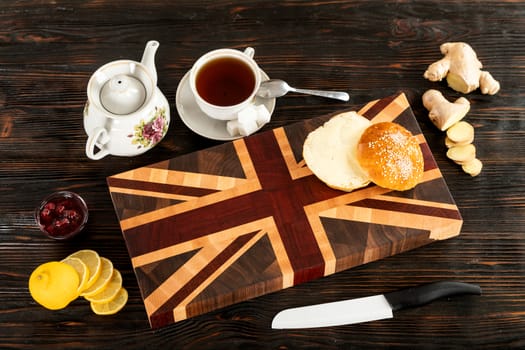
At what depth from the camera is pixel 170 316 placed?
4.28 ft

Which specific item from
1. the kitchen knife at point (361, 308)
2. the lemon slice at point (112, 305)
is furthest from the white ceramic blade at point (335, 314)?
the lemon slice at point (112, 305)

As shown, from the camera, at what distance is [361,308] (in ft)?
4.42

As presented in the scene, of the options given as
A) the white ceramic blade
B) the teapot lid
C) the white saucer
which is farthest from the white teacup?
the white ceramic blade

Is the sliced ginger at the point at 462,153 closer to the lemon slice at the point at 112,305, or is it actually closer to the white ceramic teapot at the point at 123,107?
the white ceramic teapot at the point at 123,107

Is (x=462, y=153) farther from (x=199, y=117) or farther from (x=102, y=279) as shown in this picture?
(x=102, y=279)

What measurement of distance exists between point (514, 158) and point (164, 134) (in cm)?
91

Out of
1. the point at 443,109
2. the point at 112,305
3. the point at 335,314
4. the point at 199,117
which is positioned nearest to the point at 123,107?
the point at 199,117

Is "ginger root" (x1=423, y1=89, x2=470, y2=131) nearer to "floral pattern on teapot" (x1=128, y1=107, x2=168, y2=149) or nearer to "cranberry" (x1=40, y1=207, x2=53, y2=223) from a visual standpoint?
"floral pattern on teapot" (x1=128, y1=107, x2=168, y2=149)

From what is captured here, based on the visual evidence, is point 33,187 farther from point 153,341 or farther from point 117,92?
point 153,341

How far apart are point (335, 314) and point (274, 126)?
19.8 inches

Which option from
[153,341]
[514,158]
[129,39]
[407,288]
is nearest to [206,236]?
[153,341]

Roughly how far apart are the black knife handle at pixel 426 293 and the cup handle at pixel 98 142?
0.75 metres

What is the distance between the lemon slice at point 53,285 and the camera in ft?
A: 3.92

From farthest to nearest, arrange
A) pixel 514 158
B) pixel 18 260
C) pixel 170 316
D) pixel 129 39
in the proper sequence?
pixel 129 39, pixel 514 158, pixel 18 260, pixel 170 316
